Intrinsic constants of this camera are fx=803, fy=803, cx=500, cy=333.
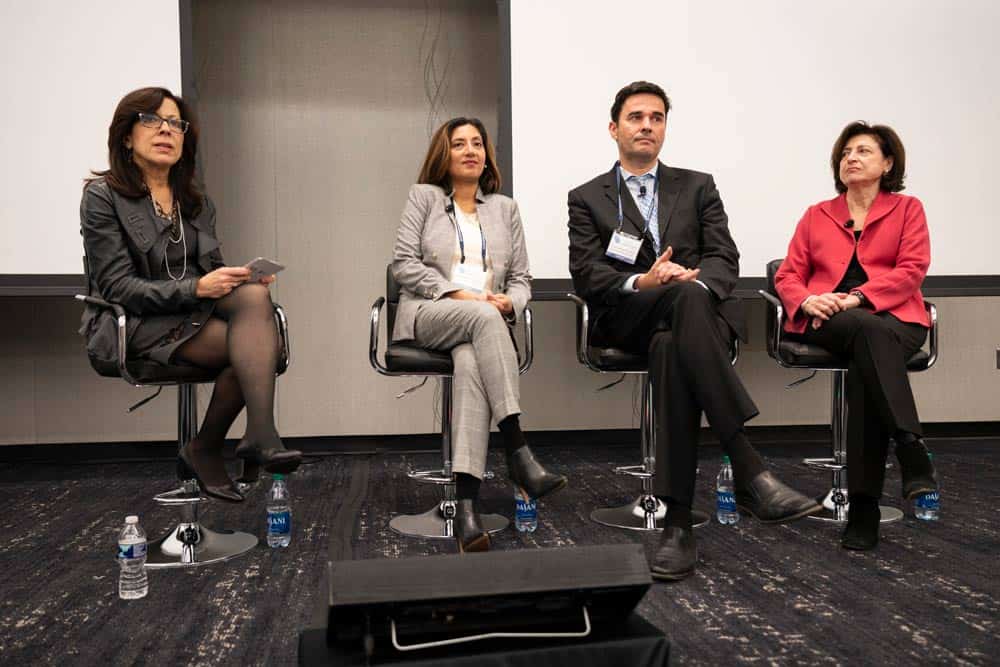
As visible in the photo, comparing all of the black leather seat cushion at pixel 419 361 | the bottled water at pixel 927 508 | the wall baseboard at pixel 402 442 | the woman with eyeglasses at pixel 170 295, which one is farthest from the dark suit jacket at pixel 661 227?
the wall baseboard at pixel 402 442

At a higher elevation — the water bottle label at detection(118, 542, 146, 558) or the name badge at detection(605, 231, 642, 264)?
the name badge at detection(605, 231, 642, 264)

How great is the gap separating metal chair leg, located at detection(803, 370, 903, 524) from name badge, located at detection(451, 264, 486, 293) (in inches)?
48.4

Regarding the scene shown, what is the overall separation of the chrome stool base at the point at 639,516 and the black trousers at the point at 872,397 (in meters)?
0.49

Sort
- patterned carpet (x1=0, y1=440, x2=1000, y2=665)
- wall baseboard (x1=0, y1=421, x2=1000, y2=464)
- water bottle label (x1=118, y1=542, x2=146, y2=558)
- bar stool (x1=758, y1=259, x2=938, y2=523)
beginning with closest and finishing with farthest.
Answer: patterned carpet (x1=0, y1=440, x2=1000, y2=665)
water bottle label (x1=118, y1=542, x2=146, y2=558)
bar stool (x1=758, y1=259, x2=938, y2=523)
wall baseboard (x1=0, y1=421, x2=1000, y2=464)

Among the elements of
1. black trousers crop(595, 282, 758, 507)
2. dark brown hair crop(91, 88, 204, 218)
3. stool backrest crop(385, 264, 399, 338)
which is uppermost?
dark brown hair crop(91, 88, 204, 218)

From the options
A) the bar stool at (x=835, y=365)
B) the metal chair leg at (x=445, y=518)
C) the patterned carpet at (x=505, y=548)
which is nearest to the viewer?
the patterned carpet at (x=505, y=548)

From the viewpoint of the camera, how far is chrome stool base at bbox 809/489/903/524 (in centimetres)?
258

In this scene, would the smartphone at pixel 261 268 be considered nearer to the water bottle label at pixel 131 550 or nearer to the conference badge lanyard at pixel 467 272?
the conference badge lanyard at pixel 467 272

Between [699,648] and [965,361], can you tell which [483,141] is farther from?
[965,361]

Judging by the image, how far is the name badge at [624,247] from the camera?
2.58 metres

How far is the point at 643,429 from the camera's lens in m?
2.71

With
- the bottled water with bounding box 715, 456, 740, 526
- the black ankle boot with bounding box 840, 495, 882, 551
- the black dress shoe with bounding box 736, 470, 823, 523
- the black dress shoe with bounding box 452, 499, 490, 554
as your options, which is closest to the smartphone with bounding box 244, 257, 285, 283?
the black dress shoe with bounding box 452, 499, 490, 554

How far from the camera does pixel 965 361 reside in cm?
430

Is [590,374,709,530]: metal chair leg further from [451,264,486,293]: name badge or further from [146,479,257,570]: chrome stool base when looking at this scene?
[146,479,257,570]: chrome stool base
